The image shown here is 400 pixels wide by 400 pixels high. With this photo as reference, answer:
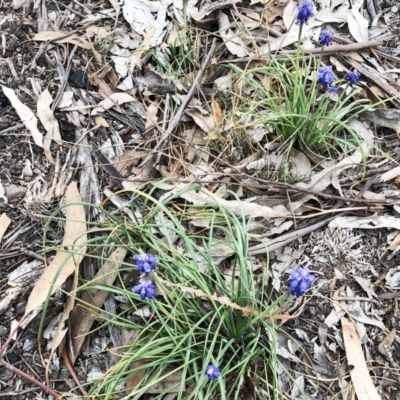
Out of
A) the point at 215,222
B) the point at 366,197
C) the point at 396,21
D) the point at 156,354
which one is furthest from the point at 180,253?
the point at 396,21

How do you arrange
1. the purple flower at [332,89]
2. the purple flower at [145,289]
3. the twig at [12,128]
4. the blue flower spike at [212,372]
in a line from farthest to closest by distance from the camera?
the twig at [12,128] → the purple flower at [332,89] → the purple flower at [145,289] → the blue flower spike at [212,372]

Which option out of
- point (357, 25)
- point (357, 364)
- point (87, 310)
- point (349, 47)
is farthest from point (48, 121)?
point (357, 364)

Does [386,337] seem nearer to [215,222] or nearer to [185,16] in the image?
[215,222]

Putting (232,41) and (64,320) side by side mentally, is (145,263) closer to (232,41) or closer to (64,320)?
(64,320)

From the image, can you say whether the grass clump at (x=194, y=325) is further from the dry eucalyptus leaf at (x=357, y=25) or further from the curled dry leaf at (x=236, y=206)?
the dry eucalyptus leaf at (x=357, y=25)

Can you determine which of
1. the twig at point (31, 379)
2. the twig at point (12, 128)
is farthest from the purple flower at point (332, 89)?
the twig at point (31, 379)

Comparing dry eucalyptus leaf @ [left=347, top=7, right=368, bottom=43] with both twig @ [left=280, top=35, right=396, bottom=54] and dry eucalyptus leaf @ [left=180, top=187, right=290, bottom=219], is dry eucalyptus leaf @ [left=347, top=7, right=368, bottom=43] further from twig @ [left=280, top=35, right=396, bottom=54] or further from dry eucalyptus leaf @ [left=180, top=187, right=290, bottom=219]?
dry eucalyptus leaf @ [left=180, top=187, right=290, bottom=219]

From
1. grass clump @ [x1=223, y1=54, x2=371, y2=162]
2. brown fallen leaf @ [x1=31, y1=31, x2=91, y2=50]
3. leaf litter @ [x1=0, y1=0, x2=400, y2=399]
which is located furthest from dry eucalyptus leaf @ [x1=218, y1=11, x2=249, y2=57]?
brown fallen leaf @ [x1=31, y1=31, x2=91, y2=50]
